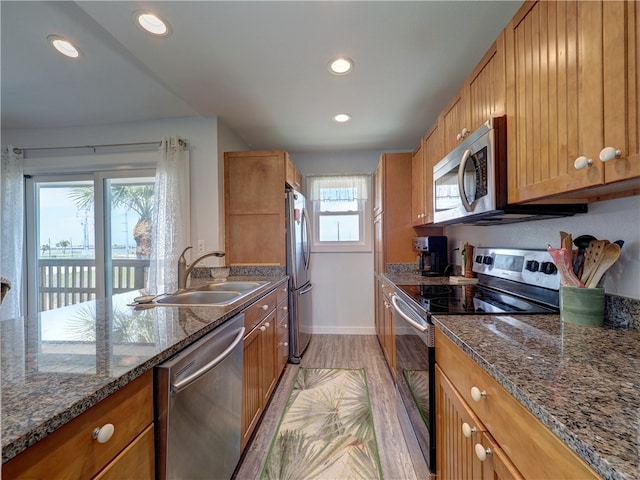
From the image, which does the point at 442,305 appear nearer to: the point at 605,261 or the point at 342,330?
the point at 605,261

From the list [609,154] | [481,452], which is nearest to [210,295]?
[481,452]

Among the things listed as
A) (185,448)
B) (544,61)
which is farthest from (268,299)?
(544,61)

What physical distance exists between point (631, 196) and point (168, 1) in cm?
208

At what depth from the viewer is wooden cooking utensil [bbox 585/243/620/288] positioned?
3.01 feet

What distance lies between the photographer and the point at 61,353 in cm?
77

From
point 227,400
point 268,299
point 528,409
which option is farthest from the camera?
point 268,299

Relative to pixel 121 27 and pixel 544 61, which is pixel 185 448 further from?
pixel 121 27

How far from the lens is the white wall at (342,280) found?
3.40 meters

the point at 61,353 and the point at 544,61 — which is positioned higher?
the point at 544,61

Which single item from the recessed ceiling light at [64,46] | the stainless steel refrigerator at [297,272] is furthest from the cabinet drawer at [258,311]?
the recessed ceiling light at [64,46]

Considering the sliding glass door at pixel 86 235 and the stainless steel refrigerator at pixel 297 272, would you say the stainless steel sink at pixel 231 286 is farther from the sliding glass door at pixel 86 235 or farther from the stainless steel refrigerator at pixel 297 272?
the sliding glass door at pixel 86 235

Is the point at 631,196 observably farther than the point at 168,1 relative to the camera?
No

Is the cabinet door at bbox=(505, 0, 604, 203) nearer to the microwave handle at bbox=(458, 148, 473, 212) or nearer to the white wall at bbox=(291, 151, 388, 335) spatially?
the microwave handle at bbox=(458, 148, 473, 212)

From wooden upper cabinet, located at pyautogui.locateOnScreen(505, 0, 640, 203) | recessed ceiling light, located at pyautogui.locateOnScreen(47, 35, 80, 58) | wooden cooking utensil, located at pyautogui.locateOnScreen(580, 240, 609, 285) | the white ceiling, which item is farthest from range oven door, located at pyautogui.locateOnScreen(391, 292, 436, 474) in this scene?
recessed ceiling light, located at pyautogui.locateOnScreen(47, 35, 80, 58)
